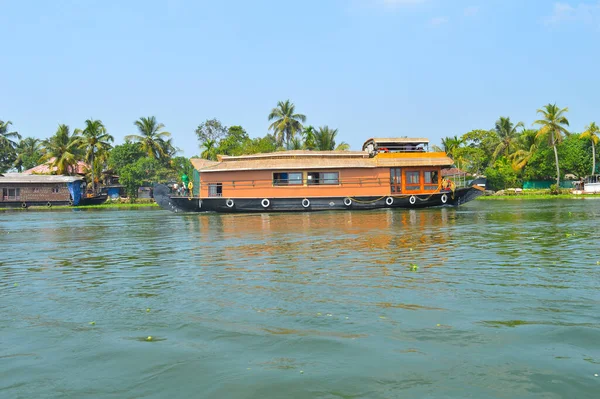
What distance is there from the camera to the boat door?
26.3 m

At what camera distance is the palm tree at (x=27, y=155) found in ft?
201

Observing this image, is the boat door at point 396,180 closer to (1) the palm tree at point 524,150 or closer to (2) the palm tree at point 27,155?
(1) the palm tree at point 524,150

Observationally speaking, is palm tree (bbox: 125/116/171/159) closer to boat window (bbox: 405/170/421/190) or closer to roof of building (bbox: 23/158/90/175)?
roof of building (bbox: 23/158/90/175)

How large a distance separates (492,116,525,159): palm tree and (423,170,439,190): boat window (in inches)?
1109

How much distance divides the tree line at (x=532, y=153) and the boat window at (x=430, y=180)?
1998 cm

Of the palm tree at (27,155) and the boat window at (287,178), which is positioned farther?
the palm tree at (27,155)

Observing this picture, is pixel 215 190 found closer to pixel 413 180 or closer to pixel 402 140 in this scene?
pixel 402 140

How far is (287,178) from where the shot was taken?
26.6 m

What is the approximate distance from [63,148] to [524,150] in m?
44.3

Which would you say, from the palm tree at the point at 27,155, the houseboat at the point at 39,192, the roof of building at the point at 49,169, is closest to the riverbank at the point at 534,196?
the houseboat at the point at 39,192

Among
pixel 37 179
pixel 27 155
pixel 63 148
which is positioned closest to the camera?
pixel 37 179

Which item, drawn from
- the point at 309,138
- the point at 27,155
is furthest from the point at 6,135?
the point at 309,138

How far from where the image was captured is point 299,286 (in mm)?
6645

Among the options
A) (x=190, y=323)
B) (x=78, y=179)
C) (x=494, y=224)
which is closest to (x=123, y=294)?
(x=190, y=323)
